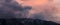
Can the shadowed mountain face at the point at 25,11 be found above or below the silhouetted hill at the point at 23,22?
above

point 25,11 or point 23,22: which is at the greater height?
point 25,11

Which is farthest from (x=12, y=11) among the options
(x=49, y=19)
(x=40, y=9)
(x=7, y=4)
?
(x=49, y=19)

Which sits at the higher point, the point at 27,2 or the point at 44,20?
the point at 27,2

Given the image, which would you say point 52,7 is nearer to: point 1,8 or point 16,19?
point 16,19

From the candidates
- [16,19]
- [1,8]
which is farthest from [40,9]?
[1,8]

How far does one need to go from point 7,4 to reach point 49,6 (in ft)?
1.49

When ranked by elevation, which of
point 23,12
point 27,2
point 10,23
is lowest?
point 10,23

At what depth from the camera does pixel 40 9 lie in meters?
1.71

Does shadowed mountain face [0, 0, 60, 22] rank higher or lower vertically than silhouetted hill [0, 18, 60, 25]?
higher

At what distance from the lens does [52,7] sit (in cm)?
170

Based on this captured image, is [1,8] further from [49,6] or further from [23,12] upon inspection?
[49,6]

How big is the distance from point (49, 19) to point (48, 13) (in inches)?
2.6

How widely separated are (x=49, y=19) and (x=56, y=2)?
0.20 metres

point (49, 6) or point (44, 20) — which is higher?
point (49, 6)
